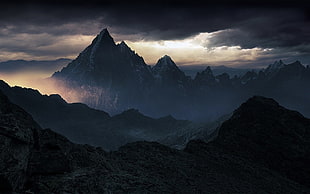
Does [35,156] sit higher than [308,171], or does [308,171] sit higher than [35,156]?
[35,156]

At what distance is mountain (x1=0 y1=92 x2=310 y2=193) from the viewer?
2545cm

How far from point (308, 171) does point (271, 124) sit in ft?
63.1

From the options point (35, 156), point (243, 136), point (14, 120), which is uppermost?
point (14, 120)

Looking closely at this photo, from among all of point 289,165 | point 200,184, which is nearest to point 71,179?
point 200,184

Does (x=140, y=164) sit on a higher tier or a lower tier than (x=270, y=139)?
higher

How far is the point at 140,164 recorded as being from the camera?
4619cm

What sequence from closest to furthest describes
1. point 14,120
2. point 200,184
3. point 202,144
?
1. point 14,120
2. point 200,184
3. point 202,144

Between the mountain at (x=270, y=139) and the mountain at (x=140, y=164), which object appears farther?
the mountain at (x=270, y=139)

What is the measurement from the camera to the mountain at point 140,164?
25453mm

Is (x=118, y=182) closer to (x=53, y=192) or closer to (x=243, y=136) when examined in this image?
(x=53, y=192)

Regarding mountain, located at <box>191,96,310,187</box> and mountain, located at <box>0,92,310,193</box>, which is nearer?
mountain, located at <box>0,92,310,193</box>

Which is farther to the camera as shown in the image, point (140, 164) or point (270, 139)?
point (270, 139)

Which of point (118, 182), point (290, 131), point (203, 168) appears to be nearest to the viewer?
point (118, 182)

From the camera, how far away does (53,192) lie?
86.3 feet
